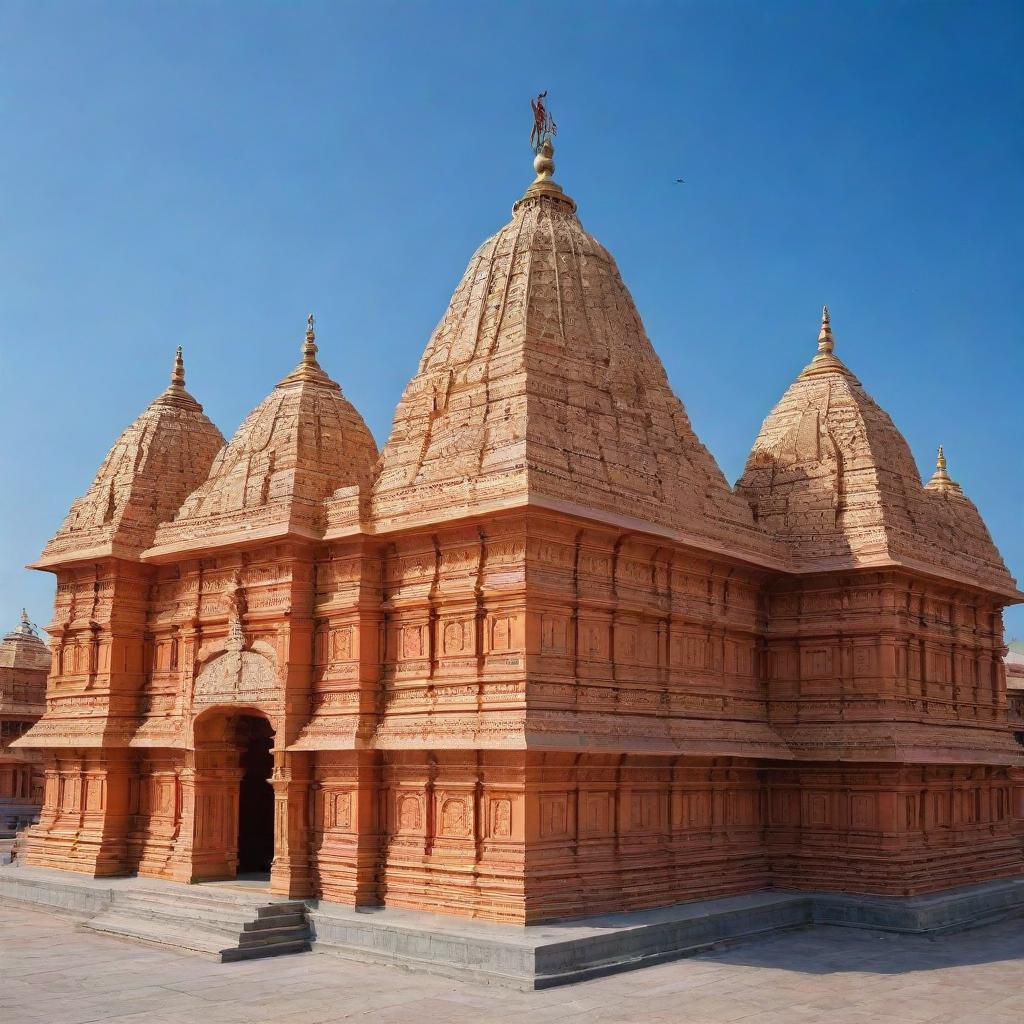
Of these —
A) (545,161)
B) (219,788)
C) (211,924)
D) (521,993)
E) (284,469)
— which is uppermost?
(545,161)

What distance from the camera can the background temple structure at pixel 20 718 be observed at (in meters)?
36.5

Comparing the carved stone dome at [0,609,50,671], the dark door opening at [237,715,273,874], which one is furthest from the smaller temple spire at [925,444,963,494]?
the carved stone dome at [0,609,50,671]

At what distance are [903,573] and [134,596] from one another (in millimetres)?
13531

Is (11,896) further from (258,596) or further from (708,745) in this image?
(708,745)

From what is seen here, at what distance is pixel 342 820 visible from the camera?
18.1m

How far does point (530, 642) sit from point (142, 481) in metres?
10.1

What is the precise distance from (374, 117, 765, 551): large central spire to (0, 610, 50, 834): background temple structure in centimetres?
2303

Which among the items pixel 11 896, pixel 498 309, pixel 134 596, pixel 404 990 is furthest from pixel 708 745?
pixel 11 896

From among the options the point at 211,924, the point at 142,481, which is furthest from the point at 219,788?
the point at 142,481

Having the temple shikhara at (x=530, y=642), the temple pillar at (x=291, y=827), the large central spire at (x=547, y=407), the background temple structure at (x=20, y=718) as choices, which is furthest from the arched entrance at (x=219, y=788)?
the background temple structure at (x=20, y=718)

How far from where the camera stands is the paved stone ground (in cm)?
1327

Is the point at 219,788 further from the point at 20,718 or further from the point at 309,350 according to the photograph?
the point at 20,718

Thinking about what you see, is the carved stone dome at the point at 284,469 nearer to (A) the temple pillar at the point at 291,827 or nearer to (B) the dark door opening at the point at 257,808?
(A) the temple pillar at the point at 291,827

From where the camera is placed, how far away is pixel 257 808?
74.5 feet
